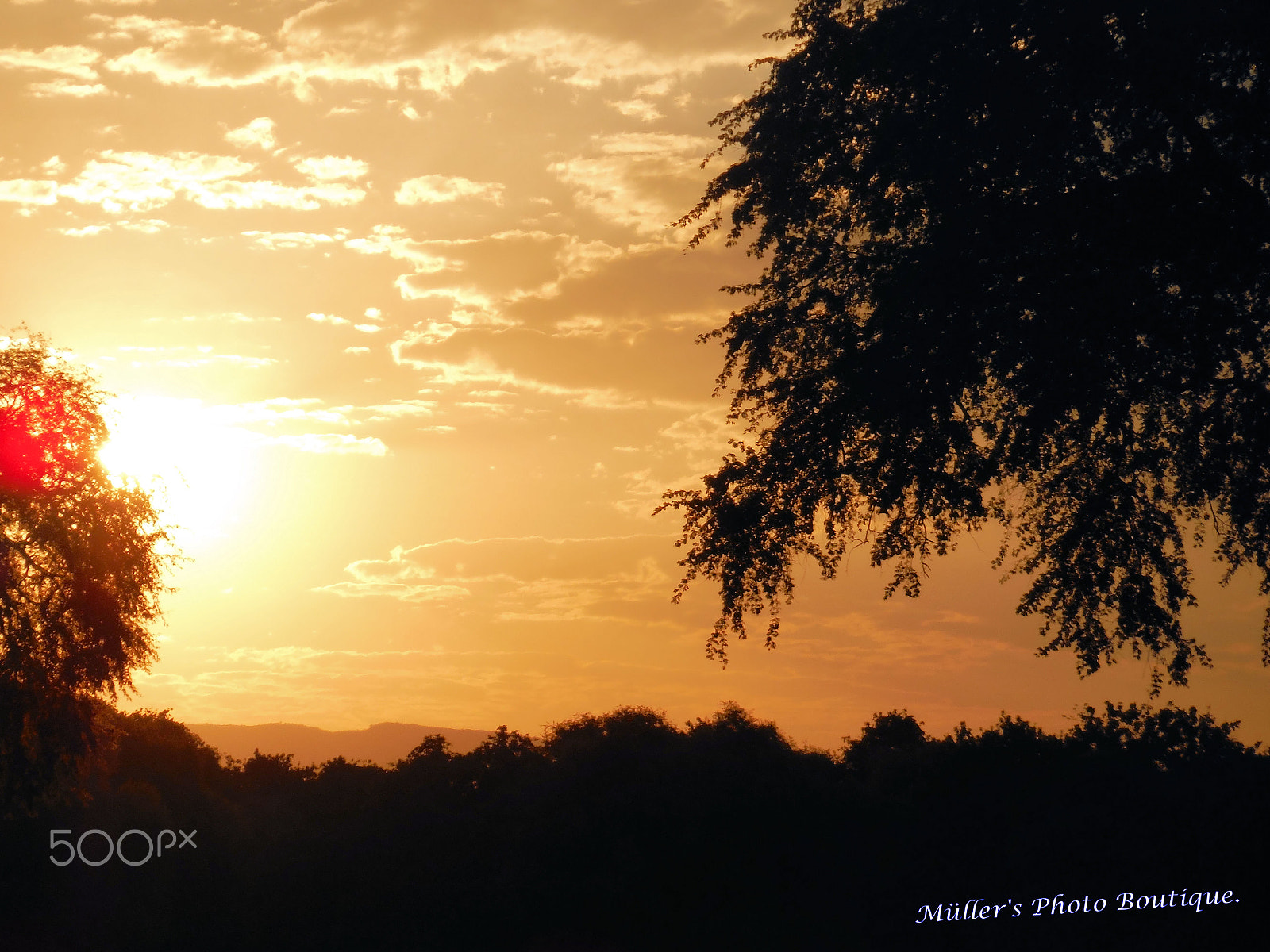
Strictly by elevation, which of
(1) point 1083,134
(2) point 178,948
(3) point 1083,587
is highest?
(1) point 1083,134

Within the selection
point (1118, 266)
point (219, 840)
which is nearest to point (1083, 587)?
point (1118, 266)

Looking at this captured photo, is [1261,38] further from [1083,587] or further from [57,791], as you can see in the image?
[57,791]

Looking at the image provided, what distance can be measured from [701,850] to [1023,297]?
19.7 metres

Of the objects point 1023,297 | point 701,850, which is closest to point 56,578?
point 701,850

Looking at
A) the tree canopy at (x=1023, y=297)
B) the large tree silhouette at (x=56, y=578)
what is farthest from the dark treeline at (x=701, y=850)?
the tree canopy at (x=1023, y=297)

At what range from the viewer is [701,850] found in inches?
1076

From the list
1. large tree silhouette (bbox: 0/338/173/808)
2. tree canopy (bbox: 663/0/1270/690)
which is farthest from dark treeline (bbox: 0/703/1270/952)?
tree canopy (bbox: 663/0/1270/690)

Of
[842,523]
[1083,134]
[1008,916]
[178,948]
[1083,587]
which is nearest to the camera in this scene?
[1083,134]

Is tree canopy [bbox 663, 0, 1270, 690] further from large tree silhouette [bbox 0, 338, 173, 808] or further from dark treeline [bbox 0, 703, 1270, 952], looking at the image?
large tree silhouette [bbox 0, 338, 173, 808]

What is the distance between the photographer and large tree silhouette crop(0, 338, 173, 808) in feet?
75.2

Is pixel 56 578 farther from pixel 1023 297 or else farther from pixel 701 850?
pixel 1023 297

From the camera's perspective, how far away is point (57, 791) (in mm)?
24141

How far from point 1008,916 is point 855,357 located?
1329 cm

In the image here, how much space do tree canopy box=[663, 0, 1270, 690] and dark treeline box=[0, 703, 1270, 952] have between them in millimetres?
8365
